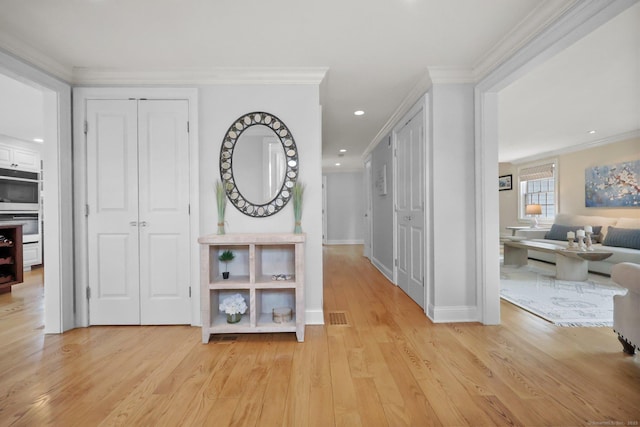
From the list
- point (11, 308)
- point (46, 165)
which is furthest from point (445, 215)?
point (11, 308)

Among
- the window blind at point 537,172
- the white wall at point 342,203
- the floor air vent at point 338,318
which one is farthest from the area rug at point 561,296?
the white wall at point 342,203

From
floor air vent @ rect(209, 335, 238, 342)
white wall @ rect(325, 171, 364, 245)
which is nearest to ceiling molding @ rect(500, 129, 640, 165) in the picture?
white wall @ rect(325, 171, 364, 245)

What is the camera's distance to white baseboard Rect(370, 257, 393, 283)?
4520mm

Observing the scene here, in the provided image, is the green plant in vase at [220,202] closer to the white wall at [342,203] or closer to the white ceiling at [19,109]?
the white ceiling at [19,109]

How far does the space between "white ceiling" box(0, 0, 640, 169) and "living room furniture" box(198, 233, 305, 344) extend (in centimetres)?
144

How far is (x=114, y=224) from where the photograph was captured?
→ 278 centimetres

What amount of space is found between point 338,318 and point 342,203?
20.7ft

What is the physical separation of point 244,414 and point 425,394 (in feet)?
3.20

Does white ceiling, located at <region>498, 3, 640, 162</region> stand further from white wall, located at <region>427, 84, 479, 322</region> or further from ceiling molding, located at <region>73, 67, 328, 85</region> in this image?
ceiling molding, located at <region>73, 67, 328, 85</region>

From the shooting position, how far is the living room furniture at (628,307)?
1.95 metres

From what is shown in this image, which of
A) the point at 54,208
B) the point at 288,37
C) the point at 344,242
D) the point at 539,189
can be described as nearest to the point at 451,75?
the point at 288,37

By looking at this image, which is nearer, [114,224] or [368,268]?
[114,224]

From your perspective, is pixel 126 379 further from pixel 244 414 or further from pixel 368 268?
pixel 368 268

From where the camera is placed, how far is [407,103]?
11.4 feet
